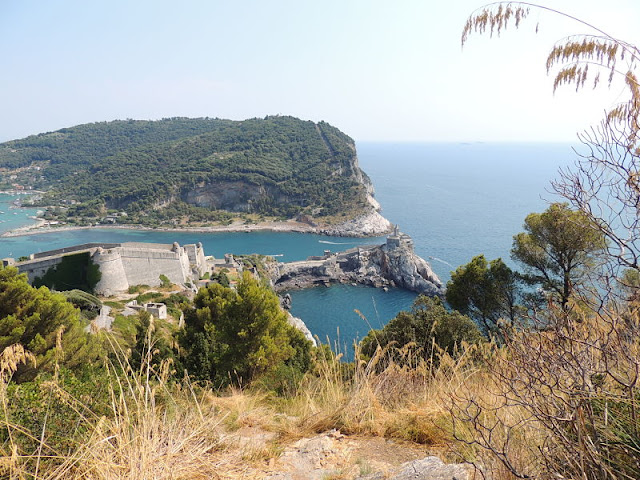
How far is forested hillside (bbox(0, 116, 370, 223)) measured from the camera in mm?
71188

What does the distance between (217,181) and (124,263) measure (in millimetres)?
56575

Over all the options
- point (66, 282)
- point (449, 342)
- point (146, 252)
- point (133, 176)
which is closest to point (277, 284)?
point (146, 252)

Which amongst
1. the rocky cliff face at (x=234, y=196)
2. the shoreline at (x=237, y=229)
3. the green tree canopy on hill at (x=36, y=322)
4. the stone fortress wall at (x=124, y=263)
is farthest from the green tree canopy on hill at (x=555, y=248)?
the rocky cliff face at (x=234, y=196)

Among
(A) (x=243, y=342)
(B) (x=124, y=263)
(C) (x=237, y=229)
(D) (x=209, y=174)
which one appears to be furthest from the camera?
(D) (x=209, y=174)

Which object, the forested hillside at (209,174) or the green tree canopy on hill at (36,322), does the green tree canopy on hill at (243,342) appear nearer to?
the green tree canopy on hill at (36,322)

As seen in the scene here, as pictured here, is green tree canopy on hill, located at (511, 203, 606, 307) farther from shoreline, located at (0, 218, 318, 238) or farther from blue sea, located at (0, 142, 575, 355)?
shoreline, located at (0, 218, 318, 238)

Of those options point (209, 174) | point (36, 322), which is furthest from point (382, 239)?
point (36, 322)

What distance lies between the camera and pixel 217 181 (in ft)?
252

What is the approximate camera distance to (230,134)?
3962 inches

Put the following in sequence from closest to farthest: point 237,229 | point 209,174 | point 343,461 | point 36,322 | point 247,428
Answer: point 343,461, point 247,428, point 36,322, point 237,229, point 209,174

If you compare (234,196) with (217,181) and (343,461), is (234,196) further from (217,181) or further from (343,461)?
(343,461)

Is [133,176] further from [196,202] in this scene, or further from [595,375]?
[595,375]

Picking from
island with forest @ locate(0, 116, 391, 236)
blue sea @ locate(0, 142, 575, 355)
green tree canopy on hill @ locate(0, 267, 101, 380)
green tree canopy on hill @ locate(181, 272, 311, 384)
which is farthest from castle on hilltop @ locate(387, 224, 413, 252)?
green tree canopy on hill @ locate(0, 267, 101, 380)

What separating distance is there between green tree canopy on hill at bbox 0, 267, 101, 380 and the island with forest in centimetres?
5263
